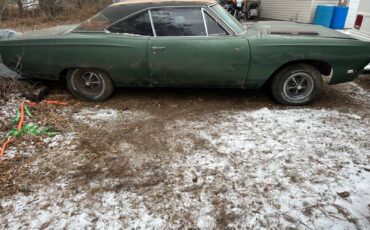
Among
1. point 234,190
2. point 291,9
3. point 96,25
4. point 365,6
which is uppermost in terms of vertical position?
point 365,6

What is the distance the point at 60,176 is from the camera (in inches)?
115

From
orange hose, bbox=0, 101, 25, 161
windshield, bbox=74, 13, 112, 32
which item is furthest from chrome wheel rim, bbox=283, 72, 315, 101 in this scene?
orange hose, bbox=0, 101, 25, 161

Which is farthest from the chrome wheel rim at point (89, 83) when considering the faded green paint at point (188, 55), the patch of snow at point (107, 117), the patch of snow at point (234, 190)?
the patch of snow at point (234, 190)

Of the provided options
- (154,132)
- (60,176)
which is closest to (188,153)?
(154,132)

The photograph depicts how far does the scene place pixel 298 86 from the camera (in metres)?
4.23

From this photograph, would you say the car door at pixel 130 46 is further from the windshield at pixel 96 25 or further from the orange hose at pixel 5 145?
the orange hose at pixel 5 145

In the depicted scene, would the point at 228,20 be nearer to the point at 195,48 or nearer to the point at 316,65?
the point at 195,48

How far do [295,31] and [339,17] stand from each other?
780 cm

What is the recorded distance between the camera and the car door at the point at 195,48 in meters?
3.96

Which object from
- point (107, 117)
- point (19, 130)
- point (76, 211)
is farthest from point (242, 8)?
point (76, 211)

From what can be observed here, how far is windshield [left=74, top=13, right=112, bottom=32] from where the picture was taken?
4203mm

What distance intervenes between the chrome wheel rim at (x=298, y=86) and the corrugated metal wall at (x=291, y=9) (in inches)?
323

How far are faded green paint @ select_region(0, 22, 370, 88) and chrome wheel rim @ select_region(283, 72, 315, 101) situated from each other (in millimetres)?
286

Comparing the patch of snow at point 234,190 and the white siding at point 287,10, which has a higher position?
the white siding at point 287,10
